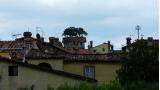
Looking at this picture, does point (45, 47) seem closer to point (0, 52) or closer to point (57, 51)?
point (57, 51)

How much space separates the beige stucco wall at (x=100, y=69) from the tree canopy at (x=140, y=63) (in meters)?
6.17

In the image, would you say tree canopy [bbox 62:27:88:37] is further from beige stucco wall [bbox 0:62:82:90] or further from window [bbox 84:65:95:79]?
beige stucco wall [bbox 0:62:82:90]

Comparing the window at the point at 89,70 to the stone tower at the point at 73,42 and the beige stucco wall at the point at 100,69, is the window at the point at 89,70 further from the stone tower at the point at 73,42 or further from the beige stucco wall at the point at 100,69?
the stone tower at the point at 73,42

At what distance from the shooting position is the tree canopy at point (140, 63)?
4562cm

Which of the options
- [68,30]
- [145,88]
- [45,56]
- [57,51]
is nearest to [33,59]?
[45,56]

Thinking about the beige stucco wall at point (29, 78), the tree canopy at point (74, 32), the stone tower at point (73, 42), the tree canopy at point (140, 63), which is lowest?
the beige stucco wall at point (29, 78)

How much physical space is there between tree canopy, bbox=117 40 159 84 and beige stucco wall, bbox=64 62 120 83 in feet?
20.2

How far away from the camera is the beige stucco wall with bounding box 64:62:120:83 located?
5409 centimetres

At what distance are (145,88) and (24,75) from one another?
11578 mm

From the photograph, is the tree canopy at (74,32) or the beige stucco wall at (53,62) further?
the tree canopy at (74,32)

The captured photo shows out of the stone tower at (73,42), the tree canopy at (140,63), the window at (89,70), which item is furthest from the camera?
the stone tower at (73,42)

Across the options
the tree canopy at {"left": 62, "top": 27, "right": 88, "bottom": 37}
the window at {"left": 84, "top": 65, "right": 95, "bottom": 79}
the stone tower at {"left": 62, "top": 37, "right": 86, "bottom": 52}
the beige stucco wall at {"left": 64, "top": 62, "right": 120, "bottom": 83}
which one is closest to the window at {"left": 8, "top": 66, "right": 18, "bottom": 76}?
the beige stucco wall at {"left": 64, "top": 62, "right": 120, "bottom": 83}

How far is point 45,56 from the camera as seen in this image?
54.1 m

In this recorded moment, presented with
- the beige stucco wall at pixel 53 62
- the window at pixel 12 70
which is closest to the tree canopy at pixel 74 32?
the beige stucco wall at pixel 53 62
